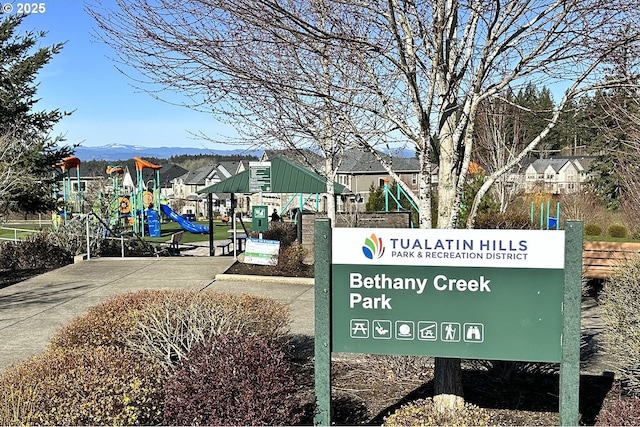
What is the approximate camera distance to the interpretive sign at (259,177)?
1722cm

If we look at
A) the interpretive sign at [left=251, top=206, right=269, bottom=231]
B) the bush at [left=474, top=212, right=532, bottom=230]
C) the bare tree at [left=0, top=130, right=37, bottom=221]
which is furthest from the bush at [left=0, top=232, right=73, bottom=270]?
the bush at [left=474, top=212, right=532, bottom=230]

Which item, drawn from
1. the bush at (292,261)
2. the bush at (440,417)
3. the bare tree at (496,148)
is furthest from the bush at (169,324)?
the bare tree at (496,148)

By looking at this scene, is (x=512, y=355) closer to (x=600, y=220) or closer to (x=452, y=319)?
(x=452, y=319)

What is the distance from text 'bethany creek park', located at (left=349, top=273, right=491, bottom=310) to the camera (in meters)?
4.37

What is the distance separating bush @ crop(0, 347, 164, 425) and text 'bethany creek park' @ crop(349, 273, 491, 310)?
153 cm

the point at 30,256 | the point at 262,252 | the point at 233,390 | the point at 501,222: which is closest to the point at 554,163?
the point at 501,222

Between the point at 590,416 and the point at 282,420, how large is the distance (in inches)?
107

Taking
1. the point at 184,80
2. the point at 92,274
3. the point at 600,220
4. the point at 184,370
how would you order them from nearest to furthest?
1. the point at 184,370
2. the point at 184,80
3. the point at 92,274
4. the point at 600,220

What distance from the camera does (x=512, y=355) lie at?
4.37 meters

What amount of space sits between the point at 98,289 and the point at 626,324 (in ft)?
30.9

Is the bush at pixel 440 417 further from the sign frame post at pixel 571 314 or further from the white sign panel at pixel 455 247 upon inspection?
the white sign panel at pixel 455 247

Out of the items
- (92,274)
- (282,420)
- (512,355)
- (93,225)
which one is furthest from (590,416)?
(93,225)

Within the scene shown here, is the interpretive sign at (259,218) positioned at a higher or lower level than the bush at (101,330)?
higher

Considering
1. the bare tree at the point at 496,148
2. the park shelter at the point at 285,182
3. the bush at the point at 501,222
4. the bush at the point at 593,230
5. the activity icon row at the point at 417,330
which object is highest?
the bare tree at the point at 496,148
